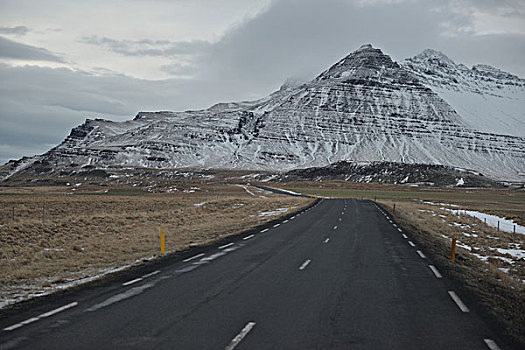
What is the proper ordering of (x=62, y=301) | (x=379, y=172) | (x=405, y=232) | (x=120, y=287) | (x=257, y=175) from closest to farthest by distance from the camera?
1. (x=62, y=301)
2. (x=120, y=287)
3. (x=405, y=232)
4. (x=379, y=172)
5. (x=257, y=175)

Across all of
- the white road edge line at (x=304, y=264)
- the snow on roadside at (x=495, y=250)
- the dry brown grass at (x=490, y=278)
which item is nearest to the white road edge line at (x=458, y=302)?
the dry brown grass at (x=490, y=278)

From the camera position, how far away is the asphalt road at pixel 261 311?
7574 mm

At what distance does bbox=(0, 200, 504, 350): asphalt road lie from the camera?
757 cm

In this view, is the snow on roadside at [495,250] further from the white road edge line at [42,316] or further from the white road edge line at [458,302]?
the white road edge line at [42,316]

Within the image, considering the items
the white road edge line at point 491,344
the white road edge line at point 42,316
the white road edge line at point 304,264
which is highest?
the white road edge line at point 491,344

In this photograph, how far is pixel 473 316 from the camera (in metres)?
9.09

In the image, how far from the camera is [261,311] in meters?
9.31

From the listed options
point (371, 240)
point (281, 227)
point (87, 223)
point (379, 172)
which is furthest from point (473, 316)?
point (379, 172)

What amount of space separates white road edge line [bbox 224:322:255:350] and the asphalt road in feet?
0.05

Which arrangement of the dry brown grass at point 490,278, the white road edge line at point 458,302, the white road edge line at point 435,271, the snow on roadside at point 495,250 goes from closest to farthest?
the dry brown grass at point 490,278
the white road edge line at point 458,302
the white road edge line at point 435,271
the snow on roadside at point 495,250

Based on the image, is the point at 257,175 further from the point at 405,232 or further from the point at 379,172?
the point at 405,232

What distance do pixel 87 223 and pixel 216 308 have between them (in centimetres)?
2292

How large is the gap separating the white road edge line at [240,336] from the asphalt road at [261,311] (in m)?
0.02

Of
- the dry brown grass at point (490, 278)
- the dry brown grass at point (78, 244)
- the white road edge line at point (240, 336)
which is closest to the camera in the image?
the white road edge line at point (240, 336)
